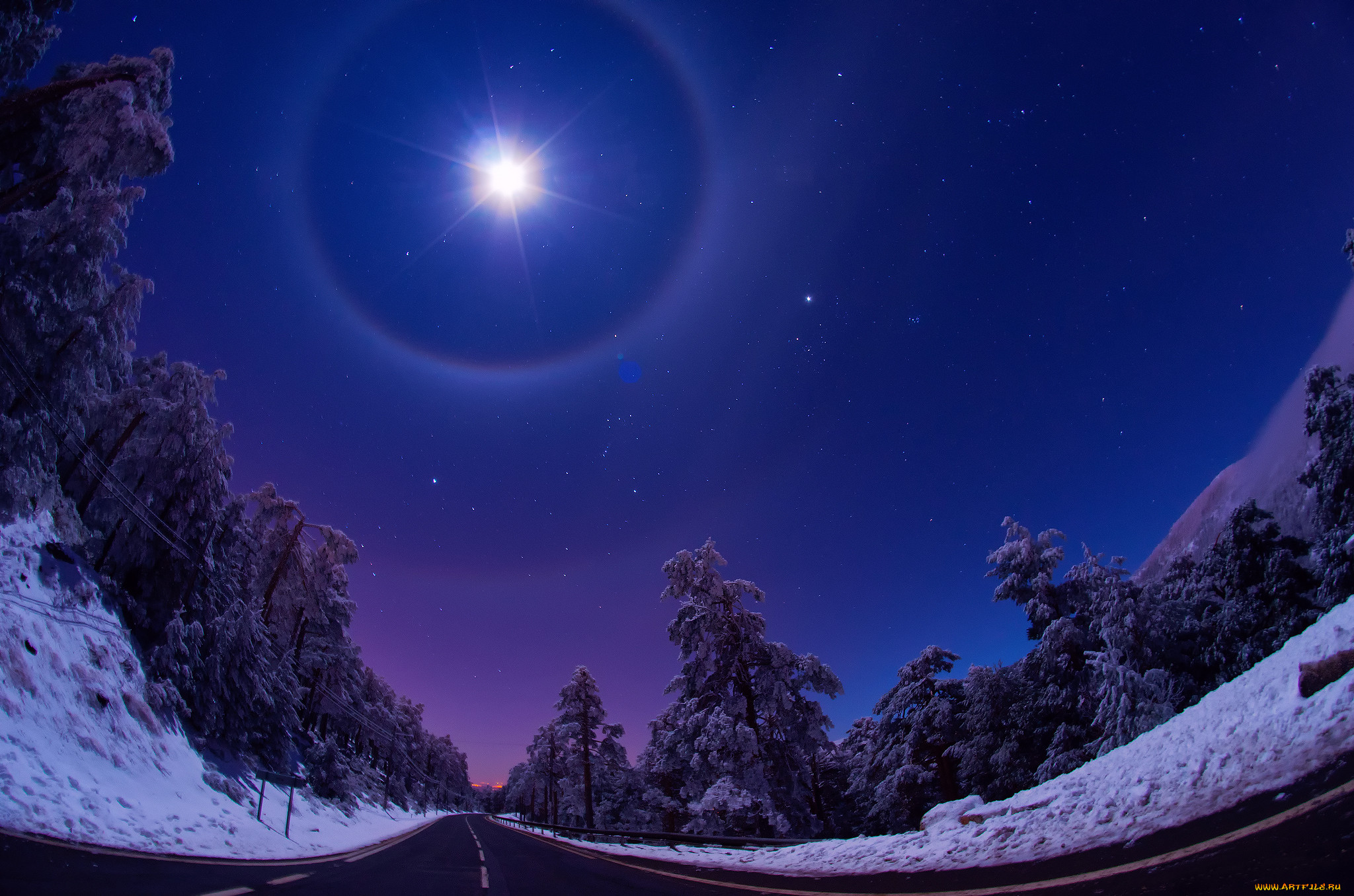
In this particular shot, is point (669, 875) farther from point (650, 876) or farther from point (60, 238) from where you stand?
point (60, 238)

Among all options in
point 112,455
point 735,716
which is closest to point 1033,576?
point 735,716

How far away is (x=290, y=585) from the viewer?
28.0m

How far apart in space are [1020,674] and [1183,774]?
21.9 metres

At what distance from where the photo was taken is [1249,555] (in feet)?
73.3

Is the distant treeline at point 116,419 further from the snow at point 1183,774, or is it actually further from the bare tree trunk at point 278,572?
the snow at point 1183,774

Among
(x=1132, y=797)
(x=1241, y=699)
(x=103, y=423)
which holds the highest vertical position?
(x=103, y=423)

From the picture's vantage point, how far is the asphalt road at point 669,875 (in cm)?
370

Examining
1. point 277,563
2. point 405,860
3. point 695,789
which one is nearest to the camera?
point 405,860

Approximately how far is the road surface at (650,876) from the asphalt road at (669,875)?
0.01 meters

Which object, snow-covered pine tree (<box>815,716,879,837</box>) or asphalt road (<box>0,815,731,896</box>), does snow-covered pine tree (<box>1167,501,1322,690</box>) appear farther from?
asphalt road (<box>0,815,731,896</box>)

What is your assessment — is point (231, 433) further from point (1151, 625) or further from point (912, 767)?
point (1151, 625)

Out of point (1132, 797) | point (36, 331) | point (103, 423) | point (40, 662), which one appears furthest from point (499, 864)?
point (103, 423)

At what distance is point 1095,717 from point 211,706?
33.1 meters

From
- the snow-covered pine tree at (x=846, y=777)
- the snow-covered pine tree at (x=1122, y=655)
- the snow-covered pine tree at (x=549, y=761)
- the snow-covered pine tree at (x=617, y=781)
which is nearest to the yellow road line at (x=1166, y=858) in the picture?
the snow-covered pine tree at (x=846, y=777)
